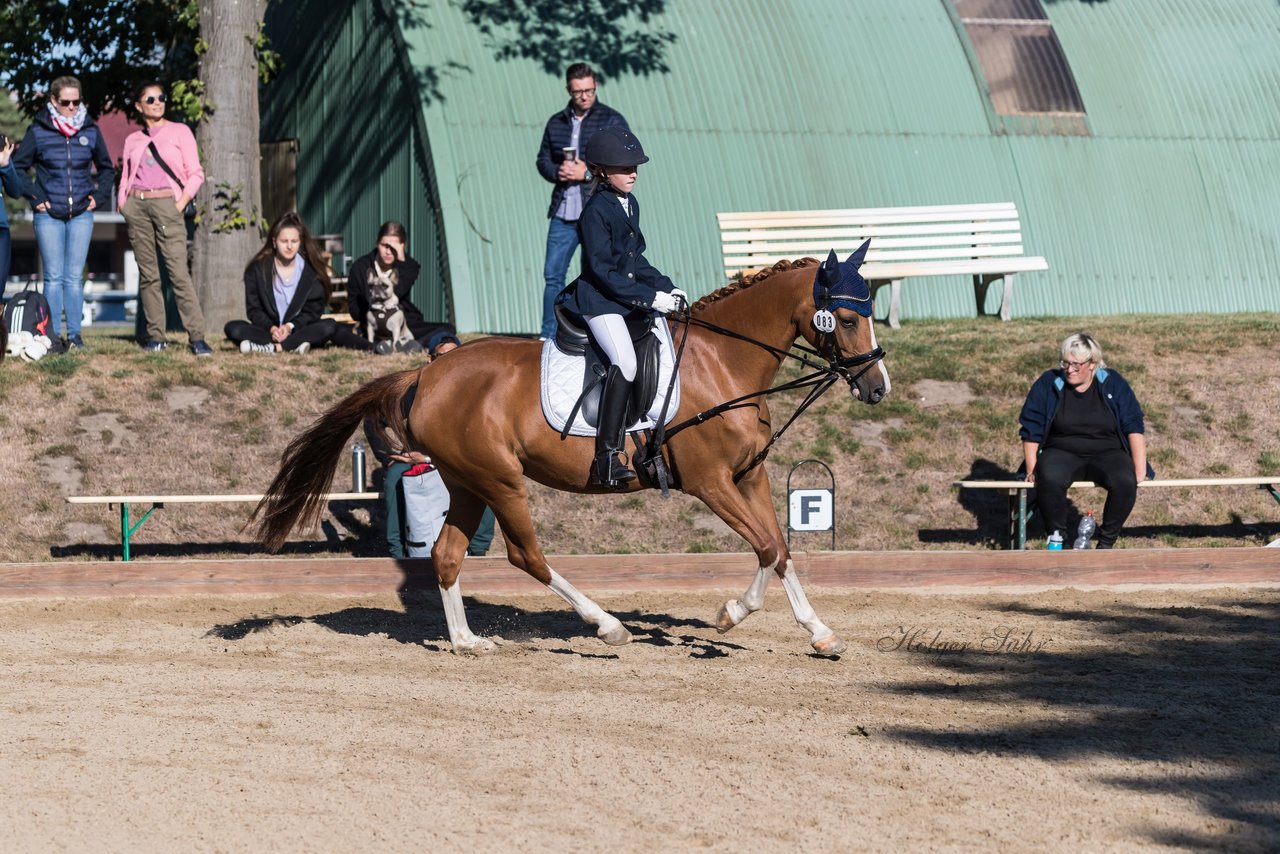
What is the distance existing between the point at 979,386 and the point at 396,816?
891 centimetres

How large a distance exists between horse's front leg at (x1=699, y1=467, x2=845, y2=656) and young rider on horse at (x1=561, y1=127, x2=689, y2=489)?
52cm

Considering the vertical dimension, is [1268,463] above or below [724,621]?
above

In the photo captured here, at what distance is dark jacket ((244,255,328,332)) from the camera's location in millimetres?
13203

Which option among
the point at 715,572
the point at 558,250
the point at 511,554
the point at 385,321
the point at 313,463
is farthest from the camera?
the point at 385,321

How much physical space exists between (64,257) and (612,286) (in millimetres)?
7061

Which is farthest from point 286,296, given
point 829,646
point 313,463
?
Answer: point 829,646

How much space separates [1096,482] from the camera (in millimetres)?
10867

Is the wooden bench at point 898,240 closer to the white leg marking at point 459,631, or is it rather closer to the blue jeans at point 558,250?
the blue jeans at point 558,250

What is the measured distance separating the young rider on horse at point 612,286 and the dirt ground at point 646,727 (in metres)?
1.15

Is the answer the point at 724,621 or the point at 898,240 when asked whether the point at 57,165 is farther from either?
the point at 898,240

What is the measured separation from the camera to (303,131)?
1967 cm

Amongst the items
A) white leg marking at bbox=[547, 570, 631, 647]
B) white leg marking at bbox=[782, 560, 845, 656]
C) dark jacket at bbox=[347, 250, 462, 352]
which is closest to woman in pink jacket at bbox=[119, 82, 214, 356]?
dark jacket at bbox=[347, 250, 462, 352]

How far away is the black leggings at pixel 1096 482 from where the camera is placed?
10734mm

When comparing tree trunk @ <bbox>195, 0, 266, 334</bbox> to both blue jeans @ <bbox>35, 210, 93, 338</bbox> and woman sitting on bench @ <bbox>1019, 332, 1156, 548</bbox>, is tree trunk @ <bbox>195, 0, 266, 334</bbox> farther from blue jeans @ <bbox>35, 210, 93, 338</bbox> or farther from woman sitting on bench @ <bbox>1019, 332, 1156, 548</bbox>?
woman sitting on bench @ <bbox>1019, 332, 1156, 548</bbox>
